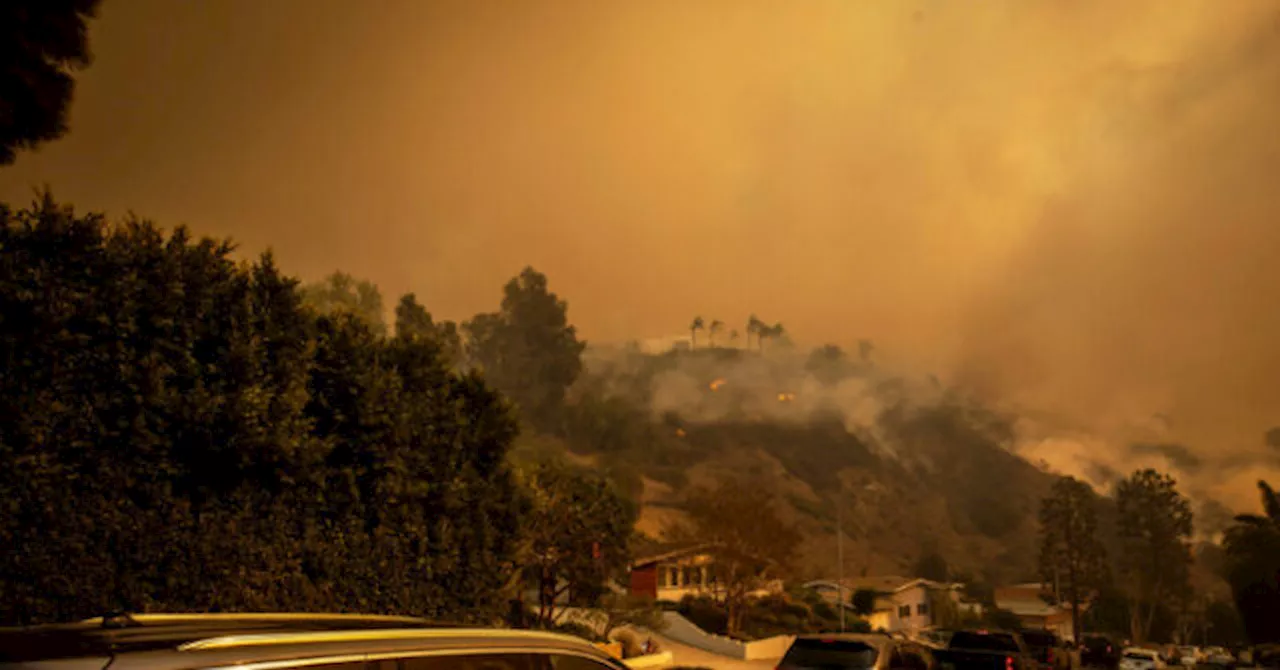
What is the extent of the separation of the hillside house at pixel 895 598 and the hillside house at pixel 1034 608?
1648 centimetres

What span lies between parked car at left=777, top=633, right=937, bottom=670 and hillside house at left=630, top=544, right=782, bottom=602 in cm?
4204

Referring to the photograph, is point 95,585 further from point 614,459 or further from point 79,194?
point 614,459

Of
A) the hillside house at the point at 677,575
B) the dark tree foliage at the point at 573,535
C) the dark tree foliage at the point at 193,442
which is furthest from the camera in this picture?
the hillside house at the point at 677,575

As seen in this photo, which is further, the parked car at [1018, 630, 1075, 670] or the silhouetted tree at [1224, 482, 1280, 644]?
the silhouetted tree at [1224, 482, 1280, 644]

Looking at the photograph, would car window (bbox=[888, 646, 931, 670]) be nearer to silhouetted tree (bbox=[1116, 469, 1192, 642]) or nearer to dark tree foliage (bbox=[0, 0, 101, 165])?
dark tree foliage (bbox=[0, 0, 101, 165])

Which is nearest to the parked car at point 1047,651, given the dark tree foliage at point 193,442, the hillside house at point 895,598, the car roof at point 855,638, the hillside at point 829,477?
the car roof at point 855,638

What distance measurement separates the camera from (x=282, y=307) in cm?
1456

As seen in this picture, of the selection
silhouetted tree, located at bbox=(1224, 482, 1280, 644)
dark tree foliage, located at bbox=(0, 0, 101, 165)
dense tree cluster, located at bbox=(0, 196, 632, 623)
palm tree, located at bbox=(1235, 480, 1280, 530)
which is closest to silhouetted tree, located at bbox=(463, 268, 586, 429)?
palm tree, located at bbox=(1235, 480, 1280, 530)

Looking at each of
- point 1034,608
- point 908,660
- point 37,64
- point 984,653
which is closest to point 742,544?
point 984,653

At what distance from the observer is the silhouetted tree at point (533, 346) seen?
15738 cm

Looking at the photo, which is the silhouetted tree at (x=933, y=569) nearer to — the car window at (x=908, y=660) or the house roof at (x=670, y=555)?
the house roof at (x=670, y=555)

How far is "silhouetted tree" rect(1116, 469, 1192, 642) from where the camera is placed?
106 meters

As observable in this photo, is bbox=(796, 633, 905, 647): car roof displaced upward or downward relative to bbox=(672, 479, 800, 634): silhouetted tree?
downward

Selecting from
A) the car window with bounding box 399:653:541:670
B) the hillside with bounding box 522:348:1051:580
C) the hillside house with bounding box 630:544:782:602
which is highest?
the hillside with bounding box 522:348:1051:580
